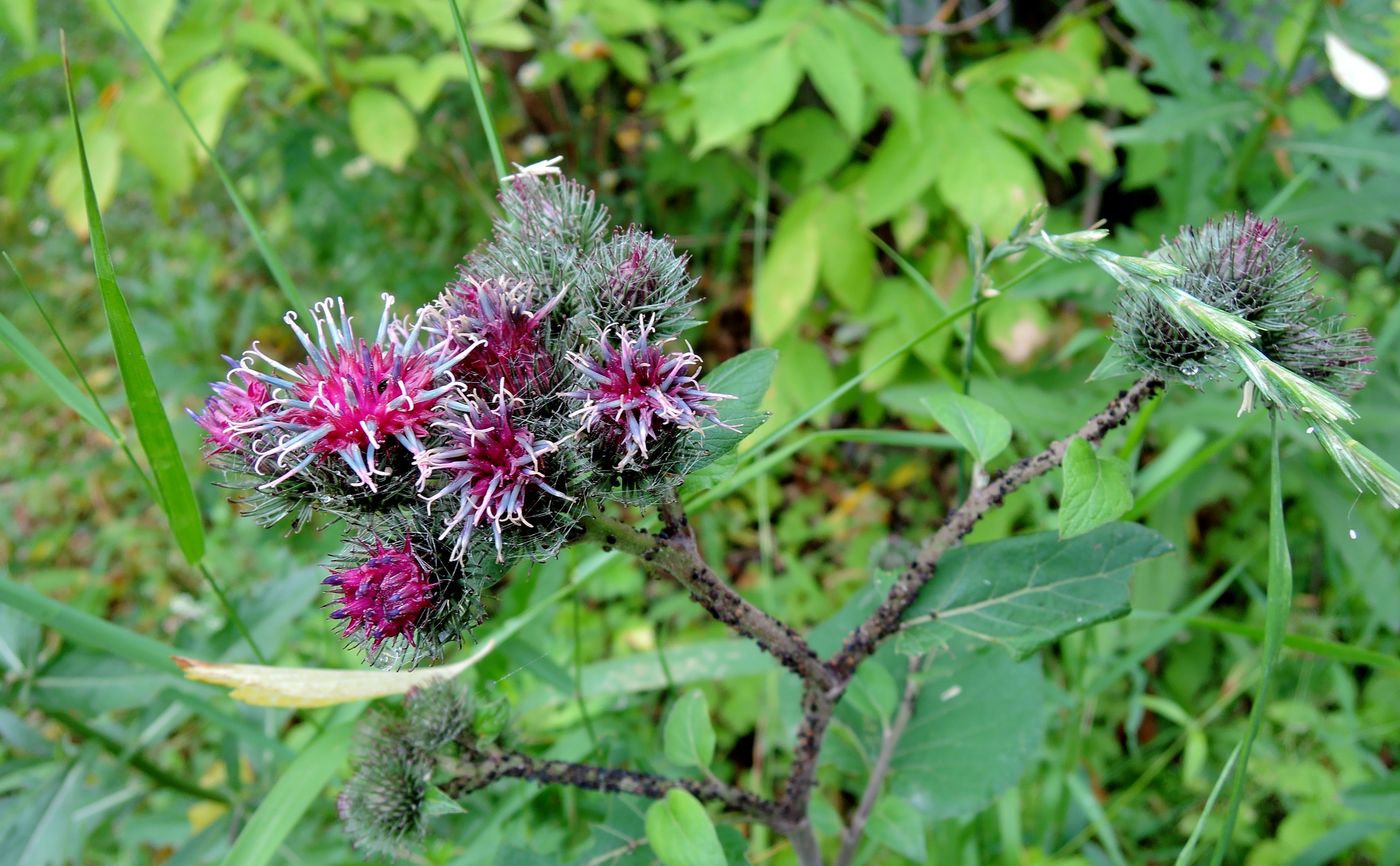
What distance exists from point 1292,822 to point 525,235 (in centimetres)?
263

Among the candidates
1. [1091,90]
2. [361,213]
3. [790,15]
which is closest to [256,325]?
[361,213]

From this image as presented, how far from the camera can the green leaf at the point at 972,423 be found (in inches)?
47.9

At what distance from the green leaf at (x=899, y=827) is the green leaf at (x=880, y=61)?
193 centimetres

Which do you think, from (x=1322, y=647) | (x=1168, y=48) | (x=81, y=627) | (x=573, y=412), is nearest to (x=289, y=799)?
(x=81, y=627)

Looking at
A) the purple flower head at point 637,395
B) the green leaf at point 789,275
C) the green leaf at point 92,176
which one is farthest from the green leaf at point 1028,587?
the green leaf at point 92,176

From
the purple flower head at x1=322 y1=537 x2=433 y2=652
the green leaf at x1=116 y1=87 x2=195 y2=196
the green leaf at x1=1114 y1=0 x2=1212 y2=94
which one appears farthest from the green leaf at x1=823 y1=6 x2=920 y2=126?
the purple flower head at x1=322 y1=537 x2=433 y2=652

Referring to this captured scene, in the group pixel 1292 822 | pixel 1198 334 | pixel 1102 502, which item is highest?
pixel 1198 334

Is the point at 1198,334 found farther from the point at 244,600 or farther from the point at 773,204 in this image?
the point at 773,204

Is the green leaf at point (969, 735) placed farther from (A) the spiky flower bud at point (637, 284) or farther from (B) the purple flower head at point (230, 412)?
(B) the purple flower head at point (230, 412)

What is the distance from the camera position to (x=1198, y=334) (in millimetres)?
Result: 912

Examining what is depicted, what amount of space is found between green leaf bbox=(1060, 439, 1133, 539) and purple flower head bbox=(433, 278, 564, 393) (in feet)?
2.06

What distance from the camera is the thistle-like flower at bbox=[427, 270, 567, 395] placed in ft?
3.38

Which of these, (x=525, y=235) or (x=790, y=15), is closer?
(x=525, y=235)

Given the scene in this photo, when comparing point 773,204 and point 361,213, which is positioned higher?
point 361,213
